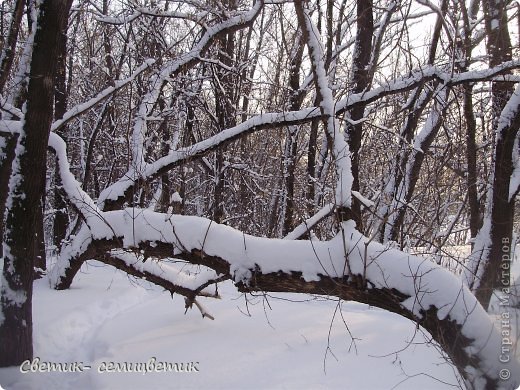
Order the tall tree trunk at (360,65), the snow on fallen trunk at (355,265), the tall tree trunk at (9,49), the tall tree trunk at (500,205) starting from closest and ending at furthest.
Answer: the snow on fallen trunk at (355,265), the tall tree trunk at (9,49), the tall tree trunk at (500,205), the tall tree trunk at (360,65)

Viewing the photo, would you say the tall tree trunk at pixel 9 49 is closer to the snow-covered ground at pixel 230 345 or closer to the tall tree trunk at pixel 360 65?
the snow-covered ground at pixel 230 345

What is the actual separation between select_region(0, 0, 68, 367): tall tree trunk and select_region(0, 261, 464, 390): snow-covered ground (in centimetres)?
41

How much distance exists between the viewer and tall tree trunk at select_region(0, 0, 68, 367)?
13.4ft

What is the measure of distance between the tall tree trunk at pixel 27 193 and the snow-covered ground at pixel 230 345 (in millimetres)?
411

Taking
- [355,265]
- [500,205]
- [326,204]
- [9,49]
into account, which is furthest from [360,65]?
[9,49]

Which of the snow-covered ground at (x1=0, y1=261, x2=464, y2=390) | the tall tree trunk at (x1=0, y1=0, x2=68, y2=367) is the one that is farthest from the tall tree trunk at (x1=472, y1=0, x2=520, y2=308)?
the tall tree trunk at (x1=0, y1=0, x2=68, y2=367)

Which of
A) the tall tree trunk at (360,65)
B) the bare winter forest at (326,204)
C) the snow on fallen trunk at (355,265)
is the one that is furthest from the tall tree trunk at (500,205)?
the snow on fallen trunk at (355,265)

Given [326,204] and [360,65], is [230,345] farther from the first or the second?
[360,65]

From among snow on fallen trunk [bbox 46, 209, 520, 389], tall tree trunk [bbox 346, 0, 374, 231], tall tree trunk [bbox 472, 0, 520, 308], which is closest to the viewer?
snow on fallen trunk [bbox 46, 209, 520, 389]

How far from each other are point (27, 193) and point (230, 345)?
2.65m

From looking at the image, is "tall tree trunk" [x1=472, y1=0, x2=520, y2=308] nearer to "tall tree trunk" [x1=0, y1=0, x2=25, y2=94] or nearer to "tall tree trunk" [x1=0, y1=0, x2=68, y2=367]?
"tall tree trunk" [x1=0, y1=0, x2=68, y2=367]

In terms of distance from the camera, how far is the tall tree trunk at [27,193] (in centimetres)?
407

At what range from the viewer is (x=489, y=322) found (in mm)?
2871

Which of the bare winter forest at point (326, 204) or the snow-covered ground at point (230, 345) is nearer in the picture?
the bare winter forest at point (326, 204)
